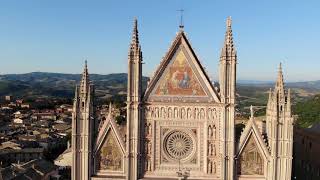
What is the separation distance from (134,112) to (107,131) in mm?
2161

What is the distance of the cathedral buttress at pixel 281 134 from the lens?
25.4 meters

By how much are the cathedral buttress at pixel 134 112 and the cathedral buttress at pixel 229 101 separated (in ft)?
17.1

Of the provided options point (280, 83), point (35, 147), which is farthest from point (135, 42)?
point (35, 147)

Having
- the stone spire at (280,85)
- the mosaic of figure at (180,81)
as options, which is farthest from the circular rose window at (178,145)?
the stone spire at (280,85)

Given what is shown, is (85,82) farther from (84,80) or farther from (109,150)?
(109,150)

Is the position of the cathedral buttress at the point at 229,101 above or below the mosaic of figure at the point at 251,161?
above

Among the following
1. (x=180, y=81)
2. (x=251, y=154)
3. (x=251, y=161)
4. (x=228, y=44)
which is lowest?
(x=251, y=161)

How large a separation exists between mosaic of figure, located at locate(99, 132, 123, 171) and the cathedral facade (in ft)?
0.20

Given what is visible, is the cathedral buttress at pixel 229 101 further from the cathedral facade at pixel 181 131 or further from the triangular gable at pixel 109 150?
the triangular gable at pixel 109 150

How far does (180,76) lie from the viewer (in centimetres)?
2662

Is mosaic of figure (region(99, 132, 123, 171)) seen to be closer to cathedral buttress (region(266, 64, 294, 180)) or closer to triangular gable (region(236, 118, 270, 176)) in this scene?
triangular gable (region(236, 118, 270, 176))

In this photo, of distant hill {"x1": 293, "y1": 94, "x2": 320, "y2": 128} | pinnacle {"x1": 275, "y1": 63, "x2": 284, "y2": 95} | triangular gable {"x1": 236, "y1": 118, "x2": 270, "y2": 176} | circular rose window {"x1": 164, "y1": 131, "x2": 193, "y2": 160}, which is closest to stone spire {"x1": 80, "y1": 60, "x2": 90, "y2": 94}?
circular rose window {"x1": 164, "y1": 131, "x2": 193, "y2": 160}

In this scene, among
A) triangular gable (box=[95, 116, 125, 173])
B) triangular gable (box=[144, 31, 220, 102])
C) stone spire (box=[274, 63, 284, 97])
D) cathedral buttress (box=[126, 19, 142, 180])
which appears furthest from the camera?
triangular gable (box=[144, 31, 220, 102])

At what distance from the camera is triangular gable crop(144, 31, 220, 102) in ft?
86.8
